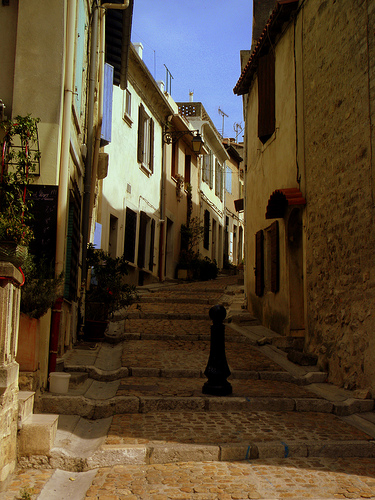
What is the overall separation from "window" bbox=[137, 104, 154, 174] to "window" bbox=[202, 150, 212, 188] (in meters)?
7.27

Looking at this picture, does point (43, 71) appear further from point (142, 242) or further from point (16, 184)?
point (142, 242)

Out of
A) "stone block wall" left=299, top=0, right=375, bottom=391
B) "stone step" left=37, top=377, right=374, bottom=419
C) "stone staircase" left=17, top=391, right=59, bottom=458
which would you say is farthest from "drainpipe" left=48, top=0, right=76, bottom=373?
"stone block wall" left=299, top=0, right=375, bottom=391

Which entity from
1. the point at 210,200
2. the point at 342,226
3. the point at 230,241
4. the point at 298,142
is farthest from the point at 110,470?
the point at 230,241

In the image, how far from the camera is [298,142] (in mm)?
9250

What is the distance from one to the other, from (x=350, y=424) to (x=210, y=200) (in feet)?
68.7

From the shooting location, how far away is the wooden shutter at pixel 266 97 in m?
11.2

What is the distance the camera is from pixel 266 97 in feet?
37.7

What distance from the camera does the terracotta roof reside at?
970 cm

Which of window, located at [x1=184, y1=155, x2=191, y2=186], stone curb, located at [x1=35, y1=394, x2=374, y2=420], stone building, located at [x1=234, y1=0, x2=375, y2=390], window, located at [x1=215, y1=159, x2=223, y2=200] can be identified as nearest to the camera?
stone curb, located at [x1=35, y1=394, x2=374, y2=420]

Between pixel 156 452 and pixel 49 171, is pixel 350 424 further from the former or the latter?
pixel 49 171

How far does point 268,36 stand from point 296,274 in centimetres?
495

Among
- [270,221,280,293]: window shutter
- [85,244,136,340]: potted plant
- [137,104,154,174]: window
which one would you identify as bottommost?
[85,244,136,340]: potted plant

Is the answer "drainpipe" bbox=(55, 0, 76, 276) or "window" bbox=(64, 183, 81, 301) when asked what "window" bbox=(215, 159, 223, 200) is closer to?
"window" bbox=(64, 183, 81, 301)

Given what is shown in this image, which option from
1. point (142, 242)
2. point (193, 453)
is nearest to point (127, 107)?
point (142, 242)
